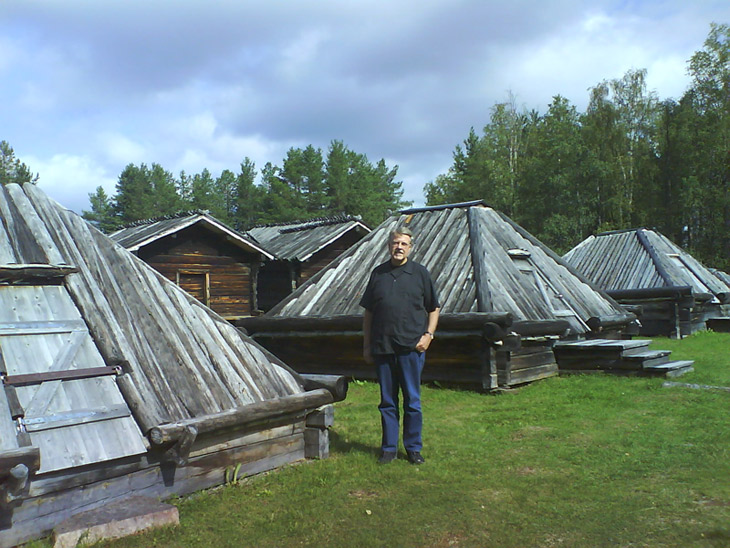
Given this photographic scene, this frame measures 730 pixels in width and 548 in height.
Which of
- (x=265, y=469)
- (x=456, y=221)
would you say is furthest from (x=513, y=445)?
(x=456, y=221)

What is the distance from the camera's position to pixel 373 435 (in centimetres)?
720

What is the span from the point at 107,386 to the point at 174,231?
632 inches

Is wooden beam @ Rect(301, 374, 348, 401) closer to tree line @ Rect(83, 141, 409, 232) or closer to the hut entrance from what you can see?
the hut entrance

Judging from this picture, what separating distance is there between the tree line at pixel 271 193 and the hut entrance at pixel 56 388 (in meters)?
45.4

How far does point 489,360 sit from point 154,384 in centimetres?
607

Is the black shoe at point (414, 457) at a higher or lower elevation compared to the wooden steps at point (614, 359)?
lower

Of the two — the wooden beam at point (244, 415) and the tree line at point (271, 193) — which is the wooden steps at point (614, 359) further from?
the tree line at point (271, 193)

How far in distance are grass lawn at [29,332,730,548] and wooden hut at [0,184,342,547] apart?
1.34 feet

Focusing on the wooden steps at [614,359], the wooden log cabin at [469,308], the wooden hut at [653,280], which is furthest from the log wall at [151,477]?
the wooden hut at [653,280]

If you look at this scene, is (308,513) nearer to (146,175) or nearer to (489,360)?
(489,360)

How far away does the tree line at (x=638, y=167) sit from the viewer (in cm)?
3166

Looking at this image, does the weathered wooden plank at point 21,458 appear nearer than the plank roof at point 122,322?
Yes

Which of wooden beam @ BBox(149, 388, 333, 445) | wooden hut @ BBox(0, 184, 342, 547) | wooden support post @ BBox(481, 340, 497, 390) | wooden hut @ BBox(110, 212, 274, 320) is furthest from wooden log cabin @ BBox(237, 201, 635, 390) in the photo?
wooden hut @ BBox(110, 212, 274, 320)

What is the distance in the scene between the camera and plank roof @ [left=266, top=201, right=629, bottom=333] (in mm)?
11016
